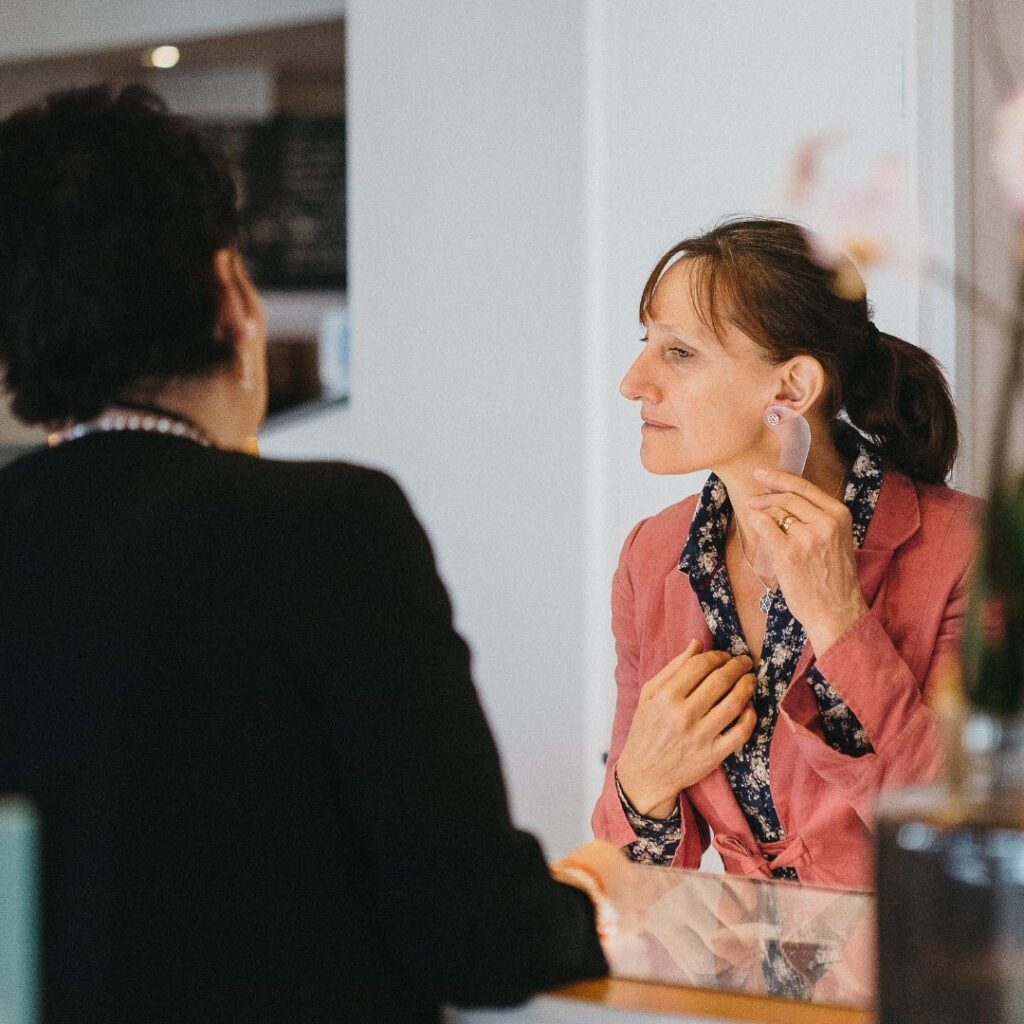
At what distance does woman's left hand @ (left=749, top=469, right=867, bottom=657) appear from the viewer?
5.02 feet

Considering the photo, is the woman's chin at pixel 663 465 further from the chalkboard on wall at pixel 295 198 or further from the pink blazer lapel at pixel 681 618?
the chalkboard on wall at pixel 295 198

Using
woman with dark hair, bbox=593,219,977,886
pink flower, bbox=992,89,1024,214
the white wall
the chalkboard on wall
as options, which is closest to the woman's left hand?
woman with dark hair, bbox=593,219,977,886

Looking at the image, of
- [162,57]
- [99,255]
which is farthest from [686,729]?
[162,57]

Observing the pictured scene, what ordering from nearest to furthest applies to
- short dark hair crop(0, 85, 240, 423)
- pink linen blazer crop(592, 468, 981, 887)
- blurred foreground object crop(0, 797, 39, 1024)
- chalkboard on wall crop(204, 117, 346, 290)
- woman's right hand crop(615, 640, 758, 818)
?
blurred foreground object crop(0, 797, 39, 1024) → short dark hair crop(0, 85, 240, 423) → pink linen blazer crop(592, 468, 981, 887) → woman's right hand crop(615, 640, 758, 818) → chalkboard on wall crop(204, 117, 346, 290)

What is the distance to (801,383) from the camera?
1.64m

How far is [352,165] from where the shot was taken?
2920mm

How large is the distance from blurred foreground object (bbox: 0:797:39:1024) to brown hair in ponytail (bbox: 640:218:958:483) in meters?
1.04

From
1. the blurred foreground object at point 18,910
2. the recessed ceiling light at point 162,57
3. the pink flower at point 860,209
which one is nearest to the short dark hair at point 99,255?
the blurred foreground object at point 18,910

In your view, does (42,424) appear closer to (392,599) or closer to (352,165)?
(392,599)

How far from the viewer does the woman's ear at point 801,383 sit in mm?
1633

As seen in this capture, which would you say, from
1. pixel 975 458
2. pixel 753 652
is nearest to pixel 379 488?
pixel 753 652

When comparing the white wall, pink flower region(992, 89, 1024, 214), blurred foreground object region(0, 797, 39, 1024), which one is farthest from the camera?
the white wall

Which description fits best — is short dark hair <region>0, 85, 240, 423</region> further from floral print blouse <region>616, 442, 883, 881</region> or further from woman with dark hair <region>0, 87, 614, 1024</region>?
floral print blouse <region>616, 442, 883, 881</region>

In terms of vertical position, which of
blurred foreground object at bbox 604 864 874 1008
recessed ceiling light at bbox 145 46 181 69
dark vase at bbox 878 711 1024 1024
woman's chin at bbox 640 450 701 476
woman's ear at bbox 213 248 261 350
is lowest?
blurred foreground object at bbox 604 864 874 1008
